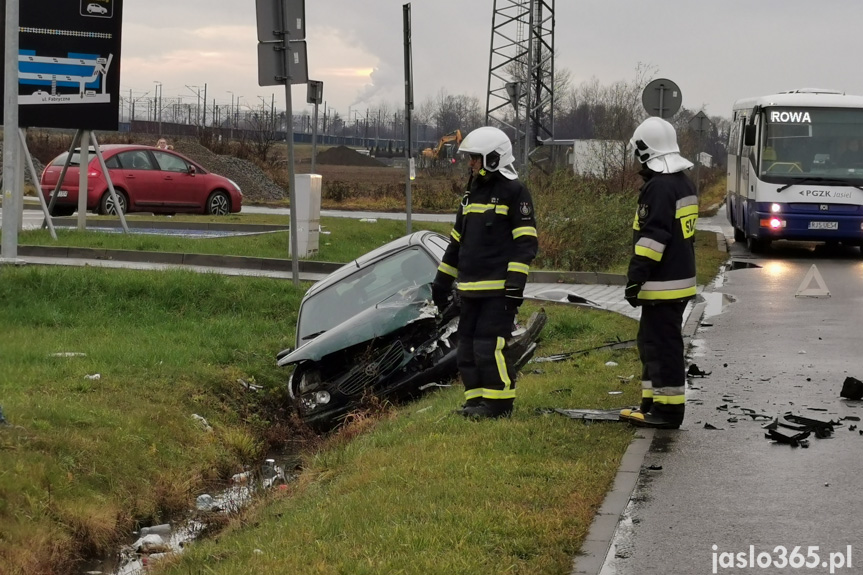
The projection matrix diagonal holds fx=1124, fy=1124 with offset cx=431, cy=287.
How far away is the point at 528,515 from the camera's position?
5.43 metres

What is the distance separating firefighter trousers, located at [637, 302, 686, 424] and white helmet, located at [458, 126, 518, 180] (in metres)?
1.34

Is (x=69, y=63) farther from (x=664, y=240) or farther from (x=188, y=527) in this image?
(x=664, y=240)

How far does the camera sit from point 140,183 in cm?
2461

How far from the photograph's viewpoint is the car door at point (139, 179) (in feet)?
79.8

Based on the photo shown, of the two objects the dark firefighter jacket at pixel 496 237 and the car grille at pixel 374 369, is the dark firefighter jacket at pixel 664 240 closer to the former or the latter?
the dark firefighter jacket at pixel 496 237

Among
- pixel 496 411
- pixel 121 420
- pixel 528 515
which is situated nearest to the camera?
pixel 528 515

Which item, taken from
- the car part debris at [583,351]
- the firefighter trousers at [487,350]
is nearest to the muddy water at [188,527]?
the firefighter trousers at [487,350]

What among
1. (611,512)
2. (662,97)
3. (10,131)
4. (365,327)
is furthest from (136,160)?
(611,512)

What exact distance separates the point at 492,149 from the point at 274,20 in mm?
6179

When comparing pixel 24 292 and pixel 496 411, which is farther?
pixel 24 292

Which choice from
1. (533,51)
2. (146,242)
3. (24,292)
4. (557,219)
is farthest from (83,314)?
(533,51)

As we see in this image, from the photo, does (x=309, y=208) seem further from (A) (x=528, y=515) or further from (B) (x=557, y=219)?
(A) (x=528, y=515)

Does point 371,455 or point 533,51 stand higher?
point 533,51

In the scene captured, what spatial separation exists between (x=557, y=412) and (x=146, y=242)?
414 inches
